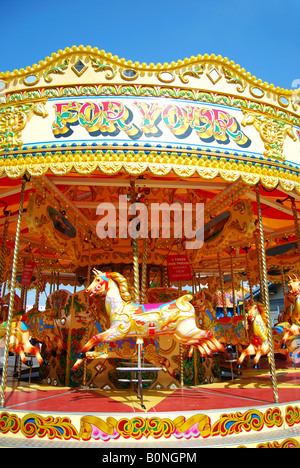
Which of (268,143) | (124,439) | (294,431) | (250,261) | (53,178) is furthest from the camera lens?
(250,261)

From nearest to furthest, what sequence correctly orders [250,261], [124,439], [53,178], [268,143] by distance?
[124,439] → [268,143] → [53,178] → [250,261]

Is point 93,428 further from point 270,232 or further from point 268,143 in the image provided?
point 270,232

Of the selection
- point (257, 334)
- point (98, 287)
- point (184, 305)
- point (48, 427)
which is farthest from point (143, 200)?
point (48, 427)

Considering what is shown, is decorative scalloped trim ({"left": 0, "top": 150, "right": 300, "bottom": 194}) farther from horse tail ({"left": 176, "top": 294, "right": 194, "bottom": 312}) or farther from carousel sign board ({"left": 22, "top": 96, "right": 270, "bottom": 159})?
horse tail ({"left": 176, "top": 294, "right": 194, "bottom": 312})

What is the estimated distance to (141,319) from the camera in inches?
184

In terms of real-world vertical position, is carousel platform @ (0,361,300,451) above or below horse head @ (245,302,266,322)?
below

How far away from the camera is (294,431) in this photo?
13.2 feet

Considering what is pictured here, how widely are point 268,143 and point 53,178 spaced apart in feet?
11.3

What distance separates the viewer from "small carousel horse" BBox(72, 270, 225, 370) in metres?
4.65

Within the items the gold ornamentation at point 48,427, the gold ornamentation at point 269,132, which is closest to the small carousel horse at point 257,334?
the gold ornamentation at point 269,132

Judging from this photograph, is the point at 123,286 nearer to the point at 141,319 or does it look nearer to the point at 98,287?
the point at 98,287

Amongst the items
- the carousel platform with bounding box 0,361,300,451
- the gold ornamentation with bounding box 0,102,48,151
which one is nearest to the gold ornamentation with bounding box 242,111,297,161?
the gold ornamentation with bounding box 0,102,48,151

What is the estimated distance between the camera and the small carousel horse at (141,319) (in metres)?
4.65
